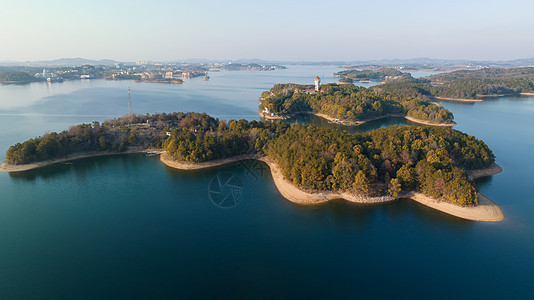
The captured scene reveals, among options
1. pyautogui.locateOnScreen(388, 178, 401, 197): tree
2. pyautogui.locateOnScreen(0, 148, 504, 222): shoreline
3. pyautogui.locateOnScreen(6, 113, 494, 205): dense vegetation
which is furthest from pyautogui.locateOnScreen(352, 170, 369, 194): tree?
pyautogui.locateOnScreen(388, 178, 401, 197): tree

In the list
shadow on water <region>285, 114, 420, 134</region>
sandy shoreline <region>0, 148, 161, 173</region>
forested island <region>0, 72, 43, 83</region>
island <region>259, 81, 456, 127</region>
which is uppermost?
forested island <region>0, 72, 43, 83</region>

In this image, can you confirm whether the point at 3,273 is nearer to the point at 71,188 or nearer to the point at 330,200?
the point at 71,188

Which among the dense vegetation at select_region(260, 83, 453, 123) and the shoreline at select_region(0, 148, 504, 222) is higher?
the dense vegetation at select_region(260, 83, 453, 123)

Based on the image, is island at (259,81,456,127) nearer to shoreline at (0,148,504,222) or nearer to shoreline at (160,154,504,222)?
shoreline at (0,148,504,222)

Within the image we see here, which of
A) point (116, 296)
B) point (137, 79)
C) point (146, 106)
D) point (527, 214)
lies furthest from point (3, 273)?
point (137, 79)

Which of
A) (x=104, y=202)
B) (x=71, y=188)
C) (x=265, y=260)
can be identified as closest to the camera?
(x=265, y=260)

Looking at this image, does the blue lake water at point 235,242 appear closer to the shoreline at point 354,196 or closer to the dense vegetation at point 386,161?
the shoreline at point 354,196
